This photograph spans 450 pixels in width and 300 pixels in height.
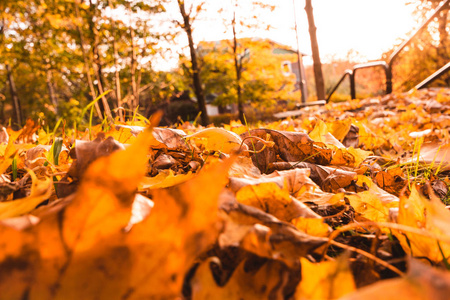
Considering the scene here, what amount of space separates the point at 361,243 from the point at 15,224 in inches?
21.1

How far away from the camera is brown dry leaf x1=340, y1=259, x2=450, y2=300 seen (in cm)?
21

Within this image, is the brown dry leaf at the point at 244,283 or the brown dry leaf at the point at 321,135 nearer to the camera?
the brown dry leaf at the point at 244,283

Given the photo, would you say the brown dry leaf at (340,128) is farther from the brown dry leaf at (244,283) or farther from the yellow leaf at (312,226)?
the brown dry leaf at (244,283)

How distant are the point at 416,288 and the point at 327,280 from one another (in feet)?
0.43

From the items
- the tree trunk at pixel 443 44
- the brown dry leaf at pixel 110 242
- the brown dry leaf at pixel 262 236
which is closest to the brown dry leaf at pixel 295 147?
the brown dry leaf at pixel 262 236

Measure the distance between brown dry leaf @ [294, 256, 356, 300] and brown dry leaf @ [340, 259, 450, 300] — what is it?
9 cm

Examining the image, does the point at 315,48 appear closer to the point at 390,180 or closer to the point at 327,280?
→ the point at 390,180

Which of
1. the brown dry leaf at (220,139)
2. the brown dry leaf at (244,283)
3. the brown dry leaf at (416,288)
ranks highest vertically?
the brown dry leaf at (220,139)

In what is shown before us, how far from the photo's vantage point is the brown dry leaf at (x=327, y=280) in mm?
326

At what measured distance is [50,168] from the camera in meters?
0.76

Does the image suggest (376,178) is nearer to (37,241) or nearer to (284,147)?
(284,147)

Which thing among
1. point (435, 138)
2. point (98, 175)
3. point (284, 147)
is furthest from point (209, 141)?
point (435, 138)

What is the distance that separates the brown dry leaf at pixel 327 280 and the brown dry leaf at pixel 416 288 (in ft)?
0.28

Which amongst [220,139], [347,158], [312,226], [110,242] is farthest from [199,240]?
[347,158]
